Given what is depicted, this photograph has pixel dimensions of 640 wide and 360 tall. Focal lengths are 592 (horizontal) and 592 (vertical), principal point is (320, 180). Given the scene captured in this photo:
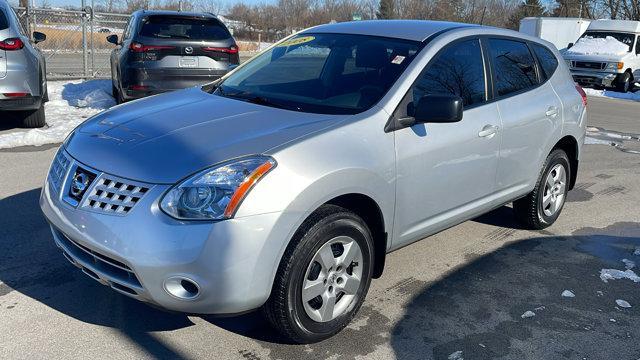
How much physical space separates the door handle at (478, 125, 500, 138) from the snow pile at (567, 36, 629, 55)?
18.8 m

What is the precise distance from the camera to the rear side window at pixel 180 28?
890 centimetres

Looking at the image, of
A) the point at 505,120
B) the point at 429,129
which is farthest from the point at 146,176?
the point at 505,120

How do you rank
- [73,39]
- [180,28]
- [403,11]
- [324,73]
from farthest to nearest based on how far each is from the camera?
[403,11]
[73,39]
[180,28]
[324,73]

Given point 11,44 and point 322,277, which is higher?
point 11,44

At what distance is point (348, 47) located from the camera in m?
4.17

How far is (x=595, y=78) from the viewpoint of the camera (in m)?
20.4

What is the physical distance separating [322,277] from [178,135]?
106 cm

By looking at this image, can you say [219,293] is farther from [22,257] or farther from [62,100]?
[62,100]

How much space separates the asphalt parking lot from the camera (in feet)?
10.3

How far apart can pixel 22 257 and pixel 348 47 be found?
8.82ft

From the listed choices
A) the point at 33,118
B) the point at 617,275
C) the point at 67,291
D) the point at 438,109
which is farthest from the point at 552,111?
the point at 33,118

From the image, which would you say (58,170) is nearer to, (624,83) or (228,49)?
(228,49)

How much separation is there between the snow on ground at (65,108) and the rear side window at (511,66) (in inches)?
228

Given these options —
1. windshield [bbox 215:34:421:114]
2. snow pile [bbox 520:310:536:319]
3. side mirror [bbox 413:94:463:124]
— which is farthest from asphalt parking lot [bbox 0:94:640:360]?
windshield [bbox 215:34:421:114]
